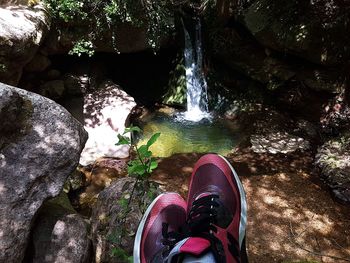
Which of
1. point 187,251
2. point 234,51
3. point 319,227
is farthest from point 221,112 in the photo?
point 187,251

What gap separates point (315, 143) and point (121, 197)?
157 inches

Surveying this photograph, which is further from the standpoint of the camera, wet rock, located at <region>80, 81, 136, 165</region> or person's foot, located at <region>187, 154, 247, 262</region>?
wet rock, located at <region>80, 81, 136, 165</region>

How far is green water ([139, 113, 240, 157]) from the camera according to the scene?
5914mm

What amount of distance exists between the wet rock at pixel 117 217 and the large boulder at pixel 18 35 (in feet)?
8.54

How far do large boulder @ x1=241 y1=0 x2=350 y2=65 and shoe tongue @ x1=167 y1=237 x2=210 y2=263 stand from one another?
494cm

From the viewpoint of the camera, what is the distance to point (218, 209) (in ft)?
7.11

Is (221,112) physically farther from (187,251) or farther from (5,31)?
(187,251)

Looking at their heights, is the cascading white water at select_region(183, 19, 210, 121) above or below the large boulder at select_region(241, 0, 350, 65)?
below

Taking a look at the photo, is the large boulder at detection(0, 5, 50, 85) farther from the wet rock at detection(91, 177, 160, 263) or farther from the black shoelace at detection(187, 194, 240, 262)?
the black shoelace at detection(187, 194, 240, 262)

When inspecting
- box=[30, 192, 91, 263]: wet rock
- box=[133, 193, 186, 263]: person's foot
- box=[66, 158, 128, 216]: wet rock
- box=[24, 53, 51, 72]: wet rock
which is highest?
box=[133, 193, 186, 263]: person's foot

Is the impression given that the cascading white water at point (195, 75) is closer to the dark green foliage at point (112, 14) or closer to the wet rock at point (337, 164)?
the dark green foliage at point (112, 14)

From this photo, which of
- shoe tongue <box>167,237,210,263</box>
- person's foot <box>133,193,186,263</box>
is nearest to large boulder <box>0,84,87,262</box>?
person's foot <box>133,193,186,263</box>

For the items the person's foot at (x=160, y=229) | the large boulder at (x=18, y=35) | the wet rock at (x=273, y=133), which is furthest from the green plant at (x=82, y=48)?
the person's foot at (x=160, y=229)

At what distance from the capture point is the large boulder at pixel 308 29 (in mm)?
5555
